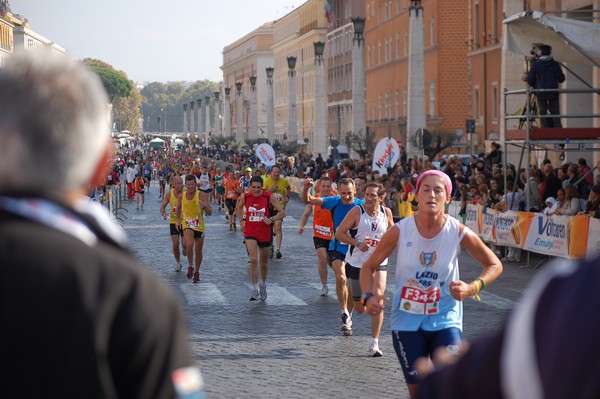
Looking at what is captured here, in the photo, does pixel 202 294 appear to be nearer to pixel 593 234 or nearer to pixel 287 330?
pixel 287 330

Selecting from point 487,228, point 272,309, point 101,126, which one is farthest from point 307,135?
point 101,126

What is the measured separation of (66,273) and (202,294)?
16796 mm

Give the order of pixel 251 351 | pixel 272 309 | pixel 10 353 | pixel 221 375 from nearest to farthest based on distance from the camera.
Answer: pixel 10 353 → pixel 221 375 → pixel 251 351 → pixel 272 309

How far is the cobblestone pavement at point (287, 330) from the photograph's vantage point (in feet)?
35.7

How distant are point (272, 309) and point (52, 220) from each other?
48.1 feet

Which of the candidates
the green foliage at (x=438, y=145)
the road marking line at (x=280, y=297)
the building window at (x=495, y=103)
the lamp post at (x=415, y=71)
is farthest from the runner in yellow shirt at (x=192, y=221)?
the building window at (x=495, y=103)

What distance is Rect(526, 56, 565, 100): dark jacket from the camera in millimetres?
22312

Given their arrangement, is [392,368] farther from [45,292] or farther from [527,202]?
[527,202]

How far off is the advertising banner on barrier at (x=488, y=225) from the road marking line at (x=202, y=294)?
19.8 ft

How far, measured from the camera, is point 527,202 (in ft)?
76.1

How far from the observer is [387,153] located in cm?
3406

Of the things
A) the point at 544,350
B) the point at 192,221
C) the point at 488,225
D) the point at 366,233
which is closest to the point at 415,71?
the point at 488,225

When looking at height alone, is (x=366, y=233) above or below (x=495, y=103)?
below

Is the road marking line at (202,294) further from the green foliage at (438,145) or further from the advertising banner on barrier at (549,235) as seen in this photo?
the green foliage at (438,145)
